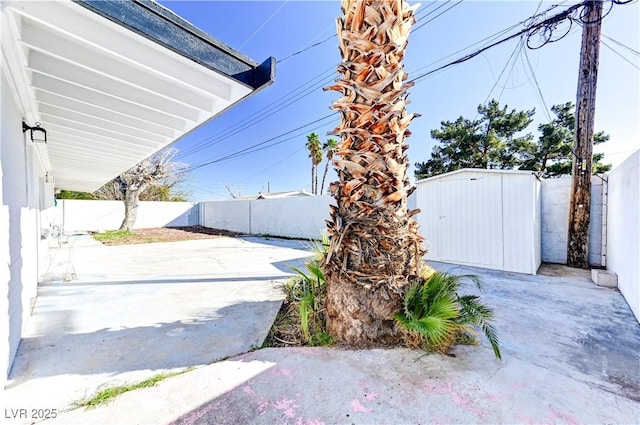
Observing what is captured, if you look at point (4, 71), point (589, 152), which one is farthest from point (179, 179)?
point (589, 152)

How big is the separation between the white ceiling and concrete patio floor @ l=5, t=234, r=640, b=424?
2648 millimetres

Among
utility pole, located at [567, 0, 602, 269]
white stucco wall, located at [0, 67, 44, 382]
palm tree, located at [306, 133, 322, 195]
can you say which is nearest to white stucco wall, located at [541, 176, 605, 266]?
utility pole, located at [567, 0, 602, 269]

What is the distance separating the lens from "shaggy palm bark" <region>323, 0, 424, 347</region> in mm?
2430

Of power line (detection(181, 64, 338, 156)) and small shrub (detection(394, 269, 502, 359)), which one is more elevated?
power line (detection(181, 64, 338, 156))

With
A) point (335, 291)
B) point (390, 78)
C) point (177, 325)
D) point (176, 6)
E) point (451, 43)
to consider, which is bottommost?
point (177, 325)

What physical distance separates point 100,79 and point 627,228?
23.6 ft

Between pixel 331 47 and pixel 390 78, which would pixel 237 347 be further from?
pixel 331 47

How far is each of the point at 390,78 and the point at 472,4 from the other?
5829 mm

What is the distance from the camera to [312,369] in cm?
215

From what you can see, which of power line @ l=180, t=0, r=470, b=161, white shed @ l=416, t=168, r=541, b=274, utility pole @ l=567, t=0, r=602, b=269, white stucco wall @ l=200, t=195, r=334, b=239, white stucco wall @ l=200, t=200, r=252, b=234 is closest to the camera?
white shed @ l=416, t=168, r=541, b=274

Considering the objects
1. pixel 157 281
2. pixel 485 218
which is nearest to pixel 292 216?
pixel 157 281

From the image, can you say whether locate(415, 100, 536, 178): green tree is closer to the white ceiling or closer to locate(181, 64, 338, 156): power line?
locate(181, 64, 338, 156): power line

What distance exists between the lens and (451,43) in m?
6.48

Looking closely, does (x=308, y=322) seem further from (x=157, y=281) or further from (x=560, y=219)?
(x=560, y=219)
